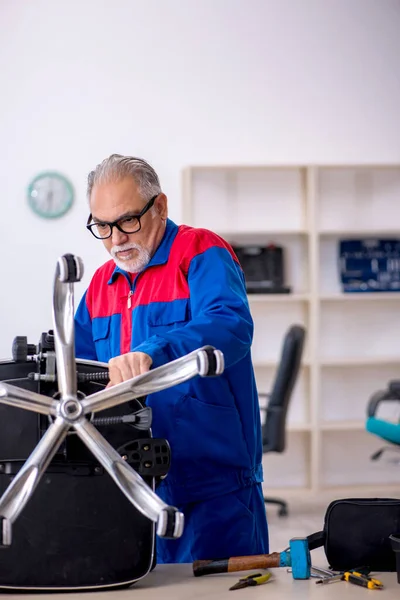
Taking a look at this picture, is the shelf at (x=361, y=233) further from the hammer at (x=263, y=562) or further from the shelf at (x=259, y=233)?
the hammer at (x=263, y=562)

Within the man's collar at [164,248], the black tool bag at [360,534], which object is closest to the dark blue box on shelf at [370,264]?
the man's collar at [164,248]

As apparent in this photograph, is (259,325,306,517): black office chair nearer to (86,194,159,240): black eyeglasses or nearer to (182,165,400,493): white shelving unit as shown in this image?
(182,165,400,493): white shelving unit

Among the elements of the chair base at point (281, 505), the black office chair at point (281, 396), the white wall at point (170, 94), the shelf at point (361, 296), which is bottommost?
the chair base at point (281, 505)

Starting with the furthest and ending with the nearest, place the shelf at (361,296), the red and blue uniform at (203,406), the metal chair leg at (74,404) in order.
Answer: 1. the shelf at (361,296)
2. the red and blue uniform at (203,406)
3. the metal chair leg at (74,404)

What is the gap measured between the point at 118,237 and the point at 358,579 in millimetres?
791

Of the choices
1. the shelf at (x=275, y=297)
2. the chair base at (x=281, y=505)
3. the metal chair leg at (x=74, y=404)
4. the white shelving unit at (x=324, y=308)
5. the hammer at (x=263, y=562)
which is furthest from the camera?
the white shelving unit at (x=324, y=308)

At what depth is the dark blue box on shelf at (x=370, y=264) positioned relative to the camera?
6078 millimetres

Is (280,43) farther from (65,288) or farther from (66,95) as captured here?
(65,288)

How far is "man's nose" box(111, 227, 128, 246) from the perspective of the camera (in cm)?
181

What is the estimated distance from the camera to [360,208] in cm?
626

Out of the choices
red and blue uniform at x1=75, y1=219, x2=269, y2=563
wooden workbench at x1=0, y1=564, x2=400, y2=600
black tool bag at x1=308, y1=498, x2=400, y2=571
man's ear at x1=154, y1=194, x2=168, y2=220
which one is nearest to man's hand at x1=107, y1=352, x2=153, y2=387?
red and blue uniform at x1=75, y1=219, x2=269, y2=563

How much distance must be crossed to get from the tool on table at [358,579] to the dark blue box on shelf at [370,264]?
Result: 15.2ft

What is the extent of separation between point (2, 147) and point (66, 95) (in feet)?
1.76

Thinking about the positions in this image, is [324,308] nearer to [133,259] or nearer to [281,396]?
[281,396]
